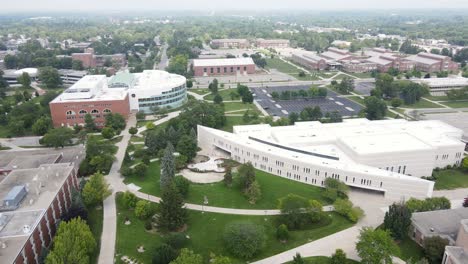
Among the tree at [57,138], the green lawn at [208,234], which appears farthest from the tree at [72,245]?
the tree at [57,138]

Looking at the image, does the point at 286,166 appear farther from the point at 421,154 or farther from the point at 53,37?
the point at 53,37

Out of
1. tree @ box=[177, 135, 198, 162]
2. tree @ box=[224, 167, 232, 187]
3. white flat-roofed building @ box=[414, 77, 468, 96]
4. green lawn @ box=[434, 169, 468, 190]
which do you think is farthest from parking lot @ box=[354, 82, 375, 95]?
tree @ box=[224, 167, 232, 187]

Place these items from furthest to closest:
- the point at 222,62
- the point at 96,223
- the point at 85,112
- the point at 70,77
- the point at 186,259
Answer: the point at 222,62 → the point at 70,77 → the point at 85,112 → the point at 96,223 → the point at 186,259

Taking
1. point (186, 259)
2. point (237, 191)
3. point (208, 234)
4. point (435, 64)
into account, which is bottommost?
point (208, 234)

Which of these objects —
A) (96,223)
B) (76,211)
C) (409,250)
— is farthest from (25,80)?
(409,250)

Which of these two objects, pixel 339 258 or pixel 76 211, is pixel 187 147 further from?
pixel 339 258

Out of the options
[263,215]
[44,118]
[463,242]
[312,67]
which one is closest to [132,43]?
[312,67]

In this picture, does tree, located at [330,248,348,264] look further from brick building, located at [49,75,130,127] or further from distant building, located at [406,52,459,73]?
distant building, located at [406,52,459,73]
